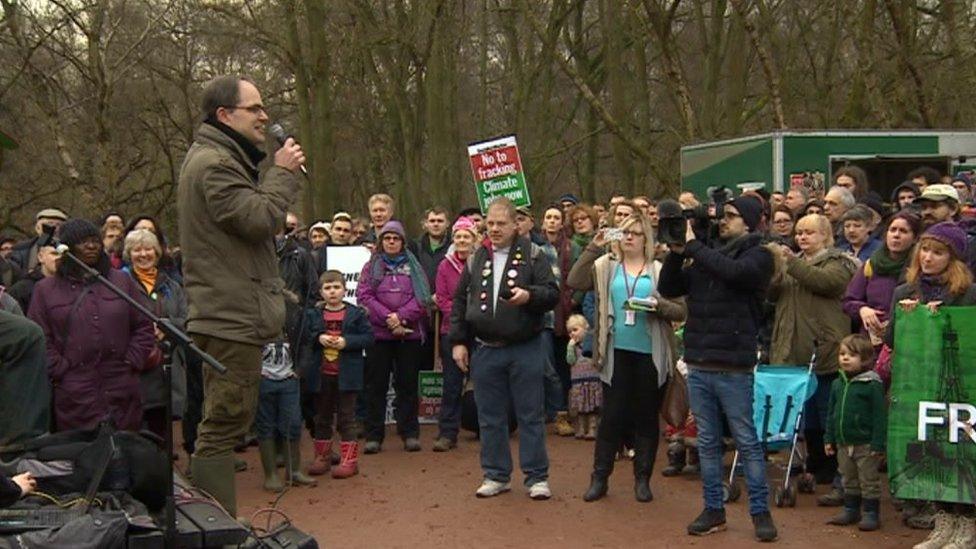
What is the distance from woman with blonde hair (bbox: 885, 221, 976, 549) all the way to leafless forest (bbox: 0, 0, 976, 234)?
1146cm

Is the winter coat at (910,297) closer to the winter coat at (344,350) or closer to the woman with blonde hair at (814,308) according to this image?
the woman with blonde hair at (814,308)

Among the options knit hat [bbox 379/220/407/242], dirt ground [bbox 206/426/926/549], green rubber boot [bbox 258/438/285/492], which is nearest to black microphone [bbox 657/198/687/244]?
dirt ground [bbox 206/426/926/549]

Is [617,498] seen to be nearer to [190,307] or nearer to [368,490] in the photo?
[368,490]

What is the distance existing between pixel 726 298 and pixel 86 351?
4262 mm

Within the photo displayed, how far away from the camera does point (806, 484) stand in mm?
9523

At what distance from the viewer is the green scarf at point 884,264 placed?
29.1 feet

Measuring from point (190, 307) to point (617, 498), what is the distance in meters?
4.10

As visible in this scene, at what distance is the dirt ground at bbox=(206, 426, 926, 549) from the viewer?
326 inches

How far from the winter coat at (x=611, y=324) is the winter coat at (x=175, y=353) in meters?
2.91

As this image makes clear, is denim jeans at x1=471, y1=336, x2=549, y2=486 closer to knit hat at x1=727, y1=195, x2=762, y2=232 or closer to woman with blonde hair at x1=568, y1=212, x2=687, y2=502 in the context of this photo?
woman with blonde hair at x1=568, y1=212, x2=687, y2=502

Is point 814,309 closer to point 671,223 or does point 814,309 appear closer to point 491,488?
point 671,223

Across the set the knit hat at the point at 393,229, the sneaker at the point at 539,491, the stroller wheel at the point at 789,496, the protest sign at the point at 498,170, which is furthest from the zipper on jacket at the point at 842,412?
the protest sign at the point at 498,170

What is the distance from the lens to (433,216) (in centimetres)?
1309

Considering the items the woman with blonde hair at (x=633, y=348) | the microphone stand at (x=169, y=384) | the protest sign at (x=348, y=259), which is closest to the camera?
the microphone stand at (x=169, y=384)
